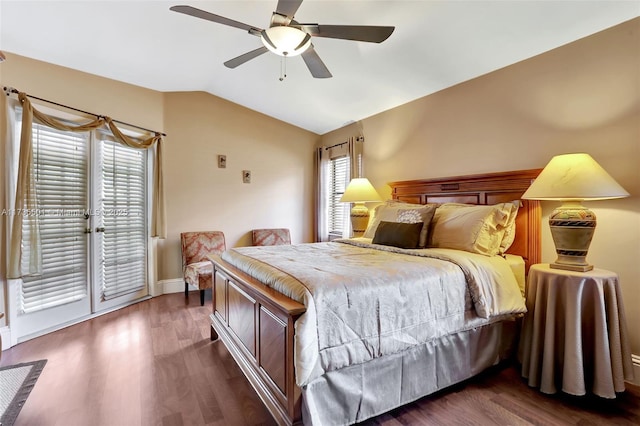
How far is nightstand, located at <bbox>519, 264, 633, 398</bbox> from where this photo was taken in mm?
1852

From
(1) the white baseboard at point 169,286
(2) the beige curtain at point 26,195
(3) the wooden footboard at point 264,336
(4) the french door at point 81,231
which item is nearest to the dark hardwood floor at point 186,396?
(3) the wooden footboard at point 264,336

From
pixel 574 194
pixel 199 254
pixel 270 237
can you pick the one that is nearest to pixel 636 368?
pixel 574 194

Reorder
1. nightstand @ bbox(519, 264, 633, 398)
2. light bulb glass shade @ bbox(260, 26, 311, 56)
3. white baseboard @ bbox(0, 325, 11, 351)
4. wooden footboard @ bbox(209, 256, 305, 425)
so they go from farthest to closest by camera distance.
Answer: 1. white baseboard @ bbox(0, 325, 11, 351)
2. light bulb glass shade @ bbox(260, 26, 311, 56)
3. nightstand @ bbox(519, 264, 633, 398)
4. wooden footboard @ bbox(209, 256, 305, 425)

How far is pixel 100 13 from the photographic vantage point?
8.13 ft

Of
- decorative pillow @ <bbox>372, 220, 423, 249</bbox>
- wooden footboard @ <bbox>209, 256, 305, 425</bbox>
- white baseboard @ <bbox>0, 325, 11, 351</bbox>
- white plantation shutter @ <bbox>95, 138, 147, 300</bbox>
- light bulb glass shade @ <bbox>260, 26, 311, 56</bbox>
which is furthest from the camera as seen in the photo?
white plantation shutter @ <bbox>95, 138, 147, 300</bbox>

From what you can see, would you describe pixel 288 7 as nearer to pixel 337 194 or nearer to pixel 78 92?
pixel 78 92

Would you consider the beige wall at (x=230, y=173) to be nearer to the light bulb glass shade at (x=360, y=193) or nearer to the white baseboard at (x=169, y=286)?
the white baseboard at (x=169, y=286)

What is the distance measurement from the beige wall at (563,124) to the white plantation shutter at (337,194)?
152 centimetres

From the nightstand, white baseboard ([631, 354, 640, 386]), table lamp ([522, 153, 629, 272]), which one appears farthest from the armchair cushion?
white baseboard ([631, 354, 640, 386])

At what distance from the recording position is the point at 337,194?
16.6 feet

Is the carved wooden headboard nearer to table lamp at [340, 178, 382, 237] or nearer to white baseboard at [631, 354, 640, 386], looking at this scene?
table lamp at [340, 178, 382, 237]

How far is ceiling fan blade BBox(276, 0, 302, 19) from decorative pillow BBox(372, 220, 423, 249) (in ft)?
6.17

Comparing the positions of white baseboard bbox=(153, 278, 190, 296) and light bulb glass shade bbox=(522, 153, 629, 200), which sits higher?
light bulb glass shade bbox=(522, 153, 629, 200)

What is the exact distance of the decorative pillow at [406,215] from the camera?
2.74 meters
